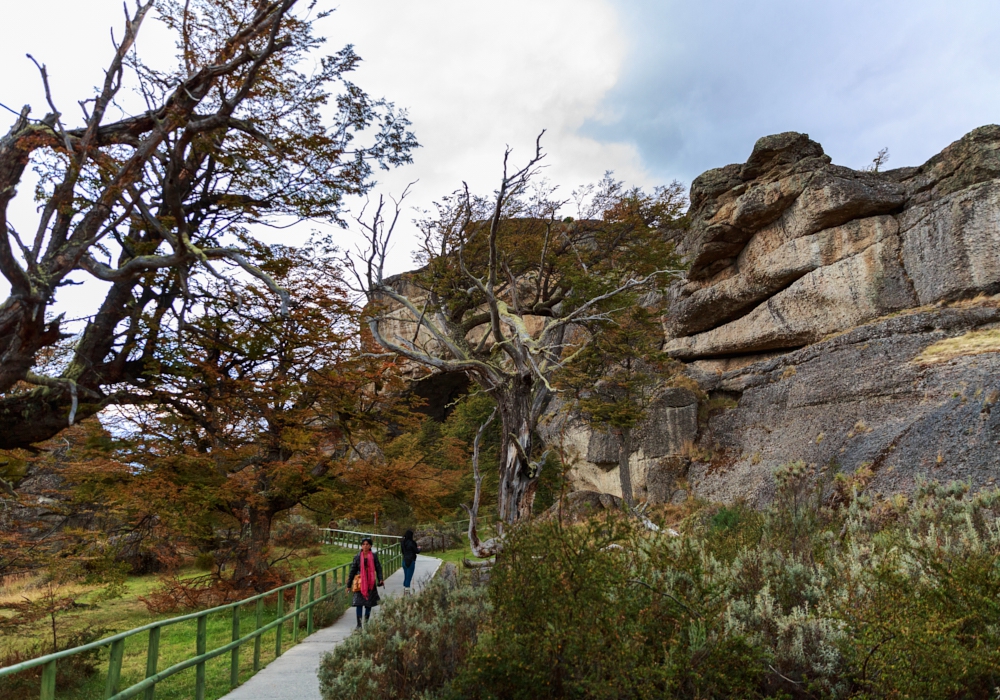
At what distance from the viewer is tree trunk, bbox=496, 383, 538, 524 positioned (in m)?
10.6

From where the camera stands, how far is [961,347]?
14.5 meters

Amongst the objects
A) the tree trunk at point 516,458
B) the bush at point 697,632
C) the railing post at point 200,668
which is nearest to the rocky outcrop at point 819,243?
the tree trunk at point 516,458

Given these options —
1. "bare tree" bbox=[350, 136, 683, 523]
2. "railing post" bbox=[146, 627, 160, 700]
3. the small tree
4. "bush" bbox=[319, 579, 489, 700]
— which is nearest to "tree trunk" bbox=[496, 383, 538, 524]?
"bare tree" bbox=[350, 136, 683, 523]

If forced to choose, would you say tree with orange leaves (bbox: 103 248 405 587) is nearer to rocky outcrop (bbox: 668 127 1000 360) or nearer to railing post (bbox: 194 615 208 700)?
railing post (bbox: 194 615 208 700)

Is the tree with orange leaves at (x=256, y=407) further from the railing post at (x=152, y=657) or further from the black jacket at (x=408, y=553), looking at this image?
the railing post at (x=152, y=657)

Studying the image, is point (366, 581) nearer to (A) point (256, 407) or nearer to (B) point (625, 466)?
(A) point (256, 407)

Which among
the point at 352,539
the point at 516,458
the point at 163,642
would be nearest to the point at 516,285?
the point at 516,458

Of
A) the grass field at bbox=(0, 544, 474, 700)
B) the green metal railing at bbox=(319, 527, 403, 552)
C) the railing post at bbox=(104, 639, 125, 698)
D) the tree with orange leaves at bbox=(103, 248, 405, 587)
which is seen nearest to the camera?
the railing post at bbox=(104, 639, 125, 698)

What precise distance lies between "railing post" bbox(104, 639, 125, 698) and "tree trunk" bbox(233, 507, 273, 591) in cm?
873

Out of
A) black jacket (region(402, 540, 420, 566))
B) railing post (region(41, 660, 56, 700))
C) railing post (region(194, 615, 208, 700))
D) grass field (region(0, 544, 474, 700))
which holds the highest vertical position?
railing post (region(41, 660, 56, 700))

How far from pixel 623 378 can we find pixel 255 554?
45.4 ft

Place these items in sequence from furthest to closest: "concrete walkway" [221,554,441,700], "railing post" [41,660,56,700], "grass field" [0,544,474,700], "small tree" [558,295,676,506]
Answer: "small tree" [558,295,676,506] < "concrete walkway" [221,554,441,700] < "grass field" [0,544,474,700] < "railing post" [41,660,56,700]

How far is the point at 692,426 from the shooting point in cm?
2175

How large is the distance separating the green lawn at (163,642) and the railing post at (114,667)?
0.30 meters
